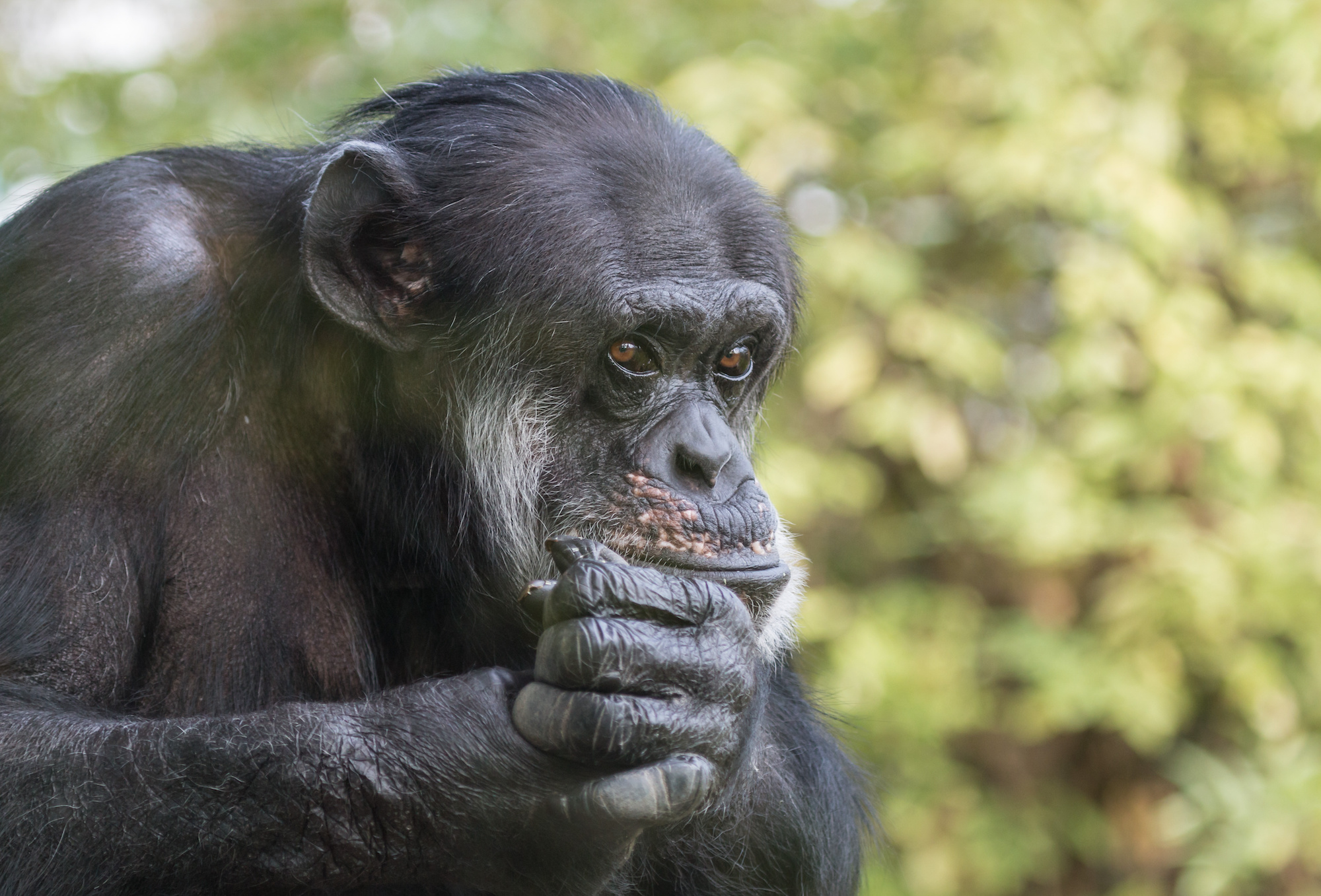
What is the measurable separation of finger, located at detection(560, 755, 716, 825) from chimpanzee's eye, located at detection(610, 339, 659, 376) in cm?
95

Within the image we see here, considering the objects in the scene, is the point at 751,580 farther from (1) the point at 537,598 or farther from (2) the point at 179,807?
(2) the point at 179,807

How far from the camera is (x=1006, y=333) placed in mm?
6688

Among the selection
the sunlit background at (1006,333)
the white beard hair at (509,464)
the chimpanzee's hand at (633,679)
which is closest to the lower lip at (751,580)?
the chimpanzee's hand at (633,679)

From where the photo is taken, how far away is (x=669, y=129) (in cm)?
310

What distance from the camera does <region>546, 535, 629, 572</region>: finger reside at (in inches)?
92.7

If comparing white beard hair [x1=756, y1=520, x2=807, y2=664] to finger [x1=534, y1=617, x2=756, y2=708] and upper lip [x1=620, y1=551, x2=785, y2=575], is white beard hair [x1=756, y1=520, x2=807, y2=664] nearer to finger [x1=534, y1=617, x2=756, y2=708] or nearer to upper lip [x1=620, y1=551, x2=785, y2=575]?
upper lip [x1=620, y1=551, x2=785, y2=575]

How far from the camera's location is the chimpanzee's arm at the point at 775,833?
296 centimetres

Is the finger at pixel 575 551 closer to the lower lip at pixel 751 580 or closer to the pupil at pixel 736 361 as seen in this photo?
the lower lip at pixel 751 580

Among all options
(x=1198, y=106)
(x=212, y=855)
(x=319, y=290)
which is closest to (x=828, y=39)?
(x=1198, y=106)

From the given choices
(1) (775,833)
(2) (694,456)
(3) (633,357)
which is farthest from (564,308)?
(1) (775,833)

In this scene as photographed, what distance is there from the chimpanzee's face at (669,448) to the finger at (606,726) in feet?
1.52

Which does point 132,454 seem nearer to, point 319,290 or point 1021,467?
point 319,290

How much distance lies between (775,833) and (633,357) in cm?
117

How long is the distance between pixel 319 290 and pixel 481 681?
3.22 feet
